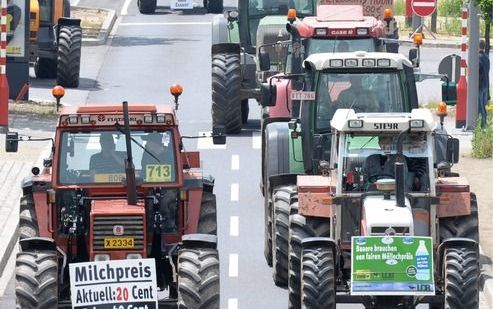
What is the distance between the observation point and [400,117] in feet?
60.7

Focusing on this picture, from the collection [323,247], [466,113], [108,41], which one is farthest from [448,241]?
[108,41]

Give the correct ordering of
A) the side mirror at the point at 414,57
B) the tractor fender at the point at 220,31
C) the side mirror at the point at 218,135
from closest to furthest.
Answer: the side mirror at the point at 218,135
the side mirror at the point at 414,57
the tractor fender at the point at 220,31

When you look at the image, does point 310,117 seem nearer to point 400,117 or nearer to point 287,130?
point 287,130

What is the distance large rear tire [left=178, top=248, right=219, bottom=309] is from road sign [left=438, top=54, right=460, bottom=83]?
8.52 meters

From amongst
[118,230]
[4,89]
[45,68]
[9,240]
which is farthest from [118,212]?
[45,68]

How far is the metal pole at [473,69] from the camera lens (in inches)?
1308

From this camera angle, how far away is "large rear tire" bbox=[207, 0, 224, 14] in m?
51.2

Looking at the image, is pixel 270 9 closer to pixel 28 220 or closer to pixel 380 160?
pixel 380 160

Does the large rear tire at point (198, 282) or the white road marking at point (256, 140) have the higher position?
the white road marking at point (256, 140)

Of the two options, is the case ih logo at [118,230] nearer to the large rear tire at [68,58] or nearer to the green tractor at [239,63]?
the green tractor at [239,63]

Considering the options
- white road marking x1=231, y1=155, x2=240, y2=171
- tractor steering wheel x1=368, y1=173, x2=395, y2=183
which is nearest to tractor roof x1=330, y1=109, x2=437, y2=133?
tractor steering wheel x1=368, y1=173, x2=395, y2=183

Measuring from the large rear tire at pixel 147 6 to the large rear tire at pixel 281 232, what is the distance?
30914 millimetres

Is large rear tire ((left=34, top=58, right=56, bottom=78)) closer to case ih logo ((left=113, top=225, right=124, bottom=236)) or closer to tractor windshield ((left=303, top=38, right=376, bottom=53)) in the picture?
tractor windshield ((left=303, top=38, right=376, bottom=53))

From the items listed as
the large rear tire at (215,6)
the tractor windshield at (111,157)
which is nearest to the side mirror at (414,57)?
the tractor windshield at (111,157)
